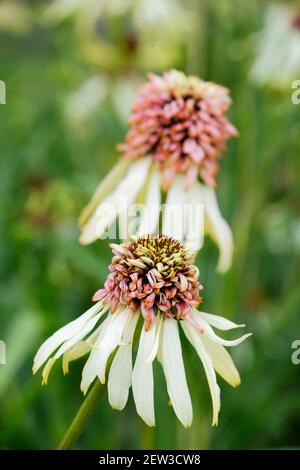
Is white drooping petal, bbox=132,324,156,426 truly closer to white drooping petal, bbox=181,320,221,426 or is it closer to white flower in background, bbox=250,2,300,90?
white drooping petal, bbox=181,320,221,426

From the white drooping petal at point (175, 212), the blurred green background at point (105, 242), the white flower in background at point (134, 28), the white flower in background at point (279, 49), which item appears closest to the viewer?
the white drooping petal at point (175, 212)

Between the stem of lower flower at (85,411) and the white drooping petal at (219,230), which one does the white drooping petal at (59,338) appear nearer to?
the stem of lower flower at (85,411)

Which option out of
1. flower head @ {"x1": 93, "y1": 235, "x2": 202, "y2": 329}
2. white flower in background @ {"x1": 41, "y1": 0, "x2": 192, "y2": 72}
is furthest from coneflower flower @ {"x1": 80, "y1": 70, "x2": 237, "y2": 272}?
white flower in background @ {"x1": 41, "y1": 0, "x2": 192, "y2": 72}

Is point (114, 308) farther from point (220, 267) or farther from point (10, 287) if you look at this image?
point (10, 287)

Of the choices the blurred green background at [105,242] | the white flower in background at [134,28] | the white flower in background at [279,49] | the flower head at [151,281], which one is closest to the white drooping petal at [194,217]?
the flower head at [151,281]

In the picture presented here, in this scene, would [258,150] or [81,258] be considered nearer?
[81,258]
